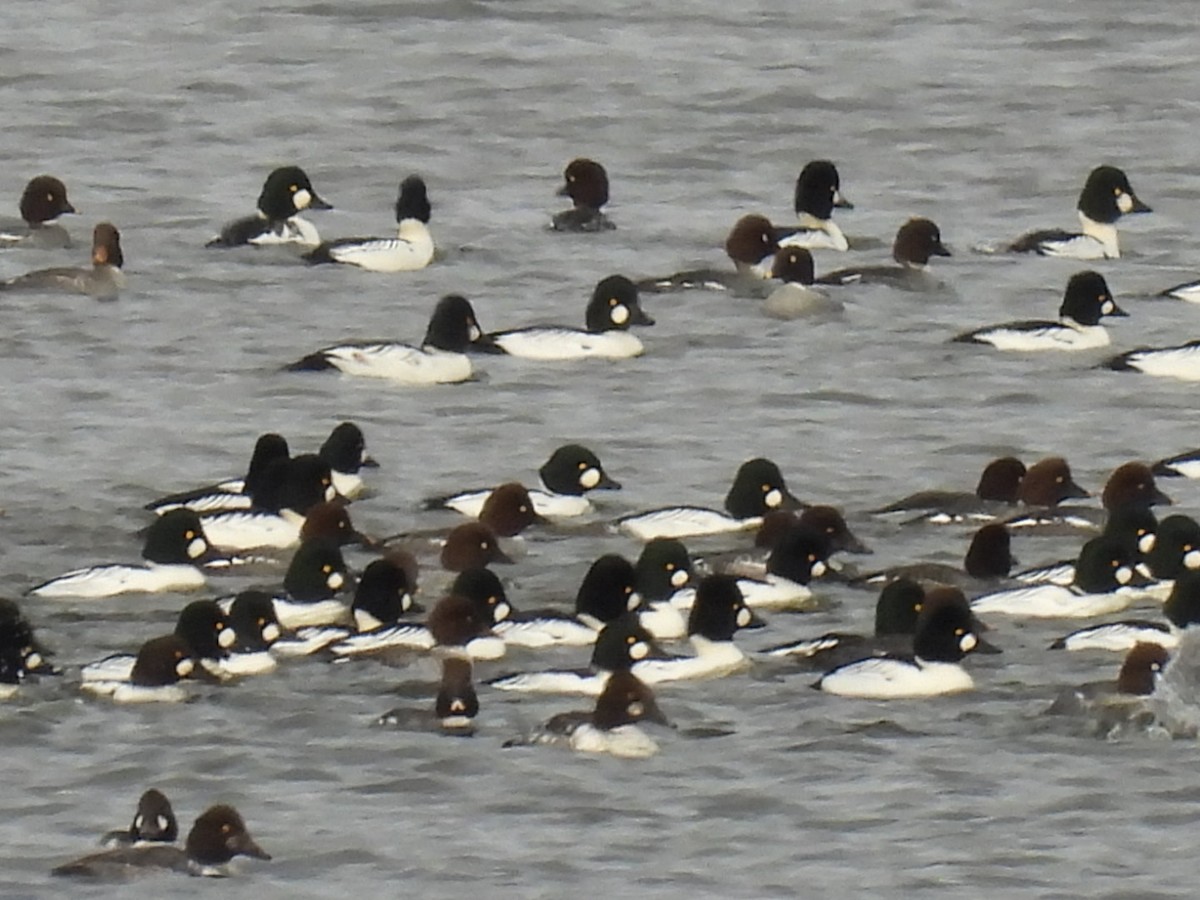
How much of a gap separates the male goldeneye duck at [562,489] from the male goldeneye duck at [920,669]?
3.05m

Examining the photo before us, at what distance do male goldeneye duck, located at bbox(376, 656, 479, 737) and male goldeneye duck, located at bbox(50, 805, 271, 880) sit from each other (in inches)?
66.8

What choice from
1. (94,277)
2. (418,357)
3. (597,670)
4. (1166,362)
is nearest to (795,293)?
(1166,362)

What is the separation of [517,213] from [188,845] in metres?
13.3

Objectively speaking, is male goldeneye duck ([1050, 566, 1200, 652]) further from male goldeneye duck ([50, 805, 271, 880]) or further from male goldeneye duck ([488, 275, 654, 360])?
male goldeneye duck ([488, 275, 654, 360])

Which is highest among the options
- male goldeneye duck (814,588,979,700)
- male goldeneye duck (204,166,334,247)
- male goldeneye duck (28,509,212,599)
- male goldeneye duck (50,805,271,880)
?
male goldeneye duck (204,166,334,247)

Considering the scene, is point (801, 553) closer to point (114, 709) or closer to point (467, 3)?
point (114, 709)

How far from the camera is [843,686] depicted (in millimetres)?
16828

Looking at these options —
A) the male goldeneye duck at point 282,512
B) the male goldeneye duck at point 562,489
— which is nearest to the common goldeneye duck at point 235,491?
the male goldeneye duck at point 282,512

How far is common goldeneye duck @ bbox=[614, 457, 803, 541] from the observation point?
63.5 ft

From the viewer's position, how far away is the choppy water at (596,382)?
50.5 feet

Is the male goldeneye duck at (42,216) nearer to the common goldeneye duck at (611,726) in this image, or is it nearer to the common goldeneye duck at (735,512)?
the common goldeneye duck at (735,512)

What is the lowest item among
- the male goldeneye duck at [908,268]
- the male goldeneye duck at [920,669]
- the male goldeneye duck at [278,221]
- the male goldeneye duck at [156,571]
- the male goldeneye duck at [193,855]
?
the male goldeneye duck at [193,855]

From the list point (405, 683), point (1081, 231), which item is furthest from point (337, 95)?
point (405, 683)

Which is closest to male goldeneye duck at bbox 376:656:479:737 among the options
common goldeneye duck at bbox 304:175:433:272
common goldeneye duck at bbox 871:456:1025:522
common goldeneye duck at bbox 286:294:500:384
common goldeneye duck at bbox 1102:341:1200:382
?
common goldeneye duck at bbox 871:456:1025:522
